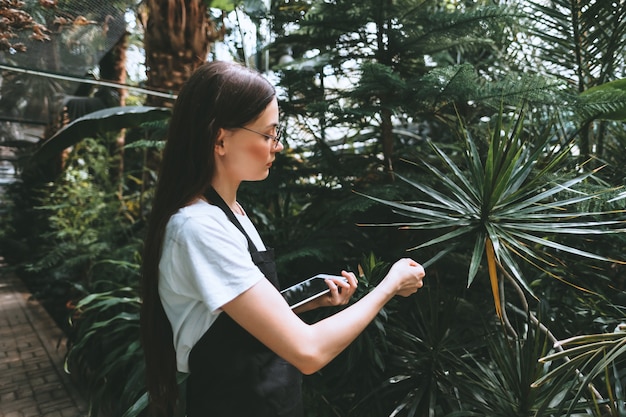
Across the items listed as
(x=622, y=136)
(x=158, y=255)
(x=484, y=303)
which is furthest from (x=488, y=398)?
(x=622, y=136)

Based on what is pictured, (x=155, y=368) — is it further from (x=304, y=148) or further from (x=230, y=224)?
(x=304, y=148)

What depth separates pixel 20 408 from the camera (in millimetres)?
2982

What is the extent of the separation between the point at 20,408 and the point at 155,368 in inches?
96.4

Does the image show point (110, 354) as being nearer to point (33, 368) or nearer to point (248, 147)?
point (33, 368)

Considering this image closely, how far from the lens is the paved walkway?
9.83 feet

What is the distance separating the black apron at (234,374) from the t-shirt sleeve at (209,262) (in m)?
0.09

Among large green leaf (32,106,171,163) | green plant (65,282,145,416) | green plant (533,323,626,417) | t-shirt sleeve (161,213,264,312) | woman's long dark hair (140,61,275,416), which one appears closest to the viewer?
t-shirt sleeve (161,213,264,312)

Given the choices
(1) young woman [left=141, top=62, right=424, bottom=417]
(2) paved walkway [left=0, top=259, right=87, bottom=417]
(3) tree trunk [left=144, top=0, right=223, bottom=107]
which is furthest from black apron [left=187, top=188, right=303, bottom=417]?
(3) tree trunk [left=144, top=0, right=223, bottom=107]

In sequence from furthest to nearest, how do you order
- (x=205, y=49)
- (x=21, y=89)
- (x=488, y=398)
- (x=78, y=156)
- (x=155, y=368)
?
(x=78, y=156) < (x=205, y=49) < (x=21, y=89) < (x=488, y=398) < (x=155, y=368)

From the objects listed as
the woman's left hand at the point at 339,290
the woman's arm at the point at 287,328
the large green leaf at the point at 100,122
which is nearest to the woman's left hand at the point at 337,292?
the woman's left hand at the point at 339,290

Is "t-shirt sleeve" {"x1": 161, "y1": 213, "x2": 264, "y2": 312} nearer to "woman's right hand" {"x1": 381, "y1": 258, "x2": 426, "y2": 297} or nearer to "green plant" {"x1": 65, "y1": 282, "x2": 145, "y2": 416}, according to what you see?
"woman's right hand" {"x1": 381, "y1": 258, "x2": 426, "y2": 297}

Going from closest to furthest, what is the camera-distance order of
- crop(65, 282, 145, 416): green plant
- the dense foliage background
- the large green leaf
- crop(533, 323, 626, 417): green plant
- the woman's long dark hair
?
1. the woman's long dark hair
2. crop(533, 323, 626, 417): green plant
3. the dense foliage background
4. crop(65, 282, 145, 416): green plant
5. the large green leaf

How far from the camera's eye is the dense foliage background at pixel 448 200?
5.30 ft

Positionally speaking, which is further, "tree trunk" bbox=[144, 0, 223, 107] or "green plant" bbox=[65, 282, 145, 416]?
"tree trunk" bbox=[144, 0, 223, 107]
